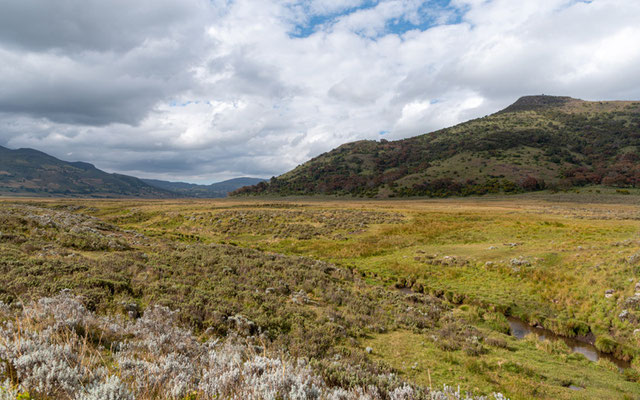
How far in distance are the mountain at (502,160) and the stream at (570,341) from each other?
10584 centimetres

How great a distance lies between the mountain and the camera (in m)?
111

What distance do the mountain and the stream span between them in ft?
347

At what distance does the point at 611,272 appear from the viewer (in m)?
16.2

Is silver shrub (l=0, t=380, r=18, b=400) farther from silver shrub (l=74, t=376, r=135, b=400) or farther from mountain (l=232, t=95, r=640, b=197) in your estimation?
mountain (l=232, t=95, r=640, b=197)

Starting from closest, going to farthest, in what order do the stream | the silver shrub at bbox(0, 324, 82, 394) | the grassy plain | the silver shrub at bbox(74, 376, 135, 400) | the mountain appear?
the silver shrub at bbox(74, 376, 135, 400) → the silver shrub at bbox(0, 324, 82, 394) → the grassy plain → the stream → the mountain

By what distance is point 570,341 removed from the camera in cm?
1253

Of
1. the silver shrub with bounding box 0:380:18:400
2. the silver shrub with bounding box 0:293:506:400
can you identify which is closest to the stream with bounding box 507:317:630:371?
the silver shrub with bounding box 0:293:506:400

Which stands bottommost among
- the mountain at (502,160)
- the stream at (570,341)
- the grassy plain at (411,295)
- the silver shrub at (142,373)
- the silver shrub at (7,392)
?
the stream at (570,341)

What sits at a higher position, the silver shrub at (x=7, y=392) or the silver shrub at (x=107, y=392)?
the silver shrub at (x=7, y=392)

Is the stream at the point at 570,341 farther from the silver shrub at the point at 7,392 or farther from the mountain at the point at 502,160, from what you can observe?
the mountain at the point at 502,160

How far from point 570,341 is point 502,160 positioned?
142 metres

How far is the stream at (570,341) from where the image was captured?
10.9 metres

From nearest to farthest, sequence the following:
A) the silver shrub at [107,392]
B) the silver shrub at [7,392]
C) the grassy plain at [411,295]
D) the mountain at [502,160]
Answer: the silver shrub at [7,392] < the silver shrub at [107,392] < the grassy plain at [411,295] < the mountain at [502,160]

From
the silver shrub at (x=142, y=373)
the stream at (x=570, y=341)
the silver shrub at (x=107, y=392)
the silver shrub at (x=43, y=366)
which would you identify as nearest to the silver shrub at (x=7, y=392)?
the silver shrub at (x=142, y=373)
